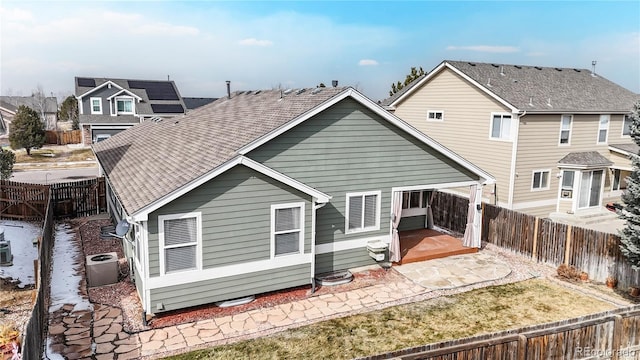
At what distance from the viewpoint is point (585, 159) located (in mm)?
22344

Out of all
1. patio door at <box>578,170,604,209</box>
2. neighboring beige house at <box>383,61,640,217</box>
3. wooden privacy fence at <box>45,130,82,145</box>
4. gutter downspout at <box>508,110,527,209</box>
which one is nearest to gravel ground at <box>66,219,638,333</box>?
gutter downspout at <box>508,110,527,209</box>

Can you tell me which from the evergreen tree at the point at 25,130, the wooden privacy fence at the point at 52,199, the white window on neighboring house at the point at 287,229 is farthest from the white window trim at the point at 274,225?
the evergreen tree at the point at 25,130

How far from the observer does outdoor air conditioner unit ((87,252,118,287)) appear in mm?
12102

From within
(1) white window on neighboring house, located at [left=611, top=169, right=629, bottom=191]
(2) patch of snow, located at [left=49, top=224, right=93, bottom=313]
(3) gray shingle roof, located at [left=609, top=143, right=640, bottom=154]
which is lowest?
(2) patch of snow, located at [left=49, top=224, right=93, bottom=313]

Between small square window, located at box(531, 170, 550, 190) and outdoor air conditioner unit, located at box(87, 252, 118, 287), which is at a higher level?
small square window, located at box(531, 170, 550, 190)

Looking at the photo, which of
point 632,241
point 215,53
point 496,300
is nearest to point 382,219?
point 496,300

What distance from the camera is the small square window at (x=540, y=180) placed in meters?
21.6

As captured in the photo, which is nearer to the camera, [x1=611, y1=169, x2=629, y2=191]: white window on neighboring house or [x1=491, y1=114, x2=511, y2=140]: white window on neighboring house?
[x1=491, y1=114, x2=511, y2=140]: white window on neighboring house

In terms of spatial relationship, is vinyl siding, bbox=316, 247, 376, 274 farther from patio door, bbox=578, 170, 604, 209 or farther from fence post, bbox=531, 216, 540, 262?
patio door, bbox=578, 170, 604, 209

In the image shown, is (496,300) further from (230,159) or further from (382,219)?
(230,159)

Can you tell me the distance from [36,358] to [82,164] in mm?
36292

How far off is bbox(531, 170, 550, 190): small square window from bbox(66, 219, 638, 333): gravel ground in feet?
23.5

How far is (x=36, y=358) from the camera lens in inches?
303

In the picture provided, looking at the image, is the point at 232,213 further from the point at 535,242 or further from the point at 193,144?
the point at 535,242
